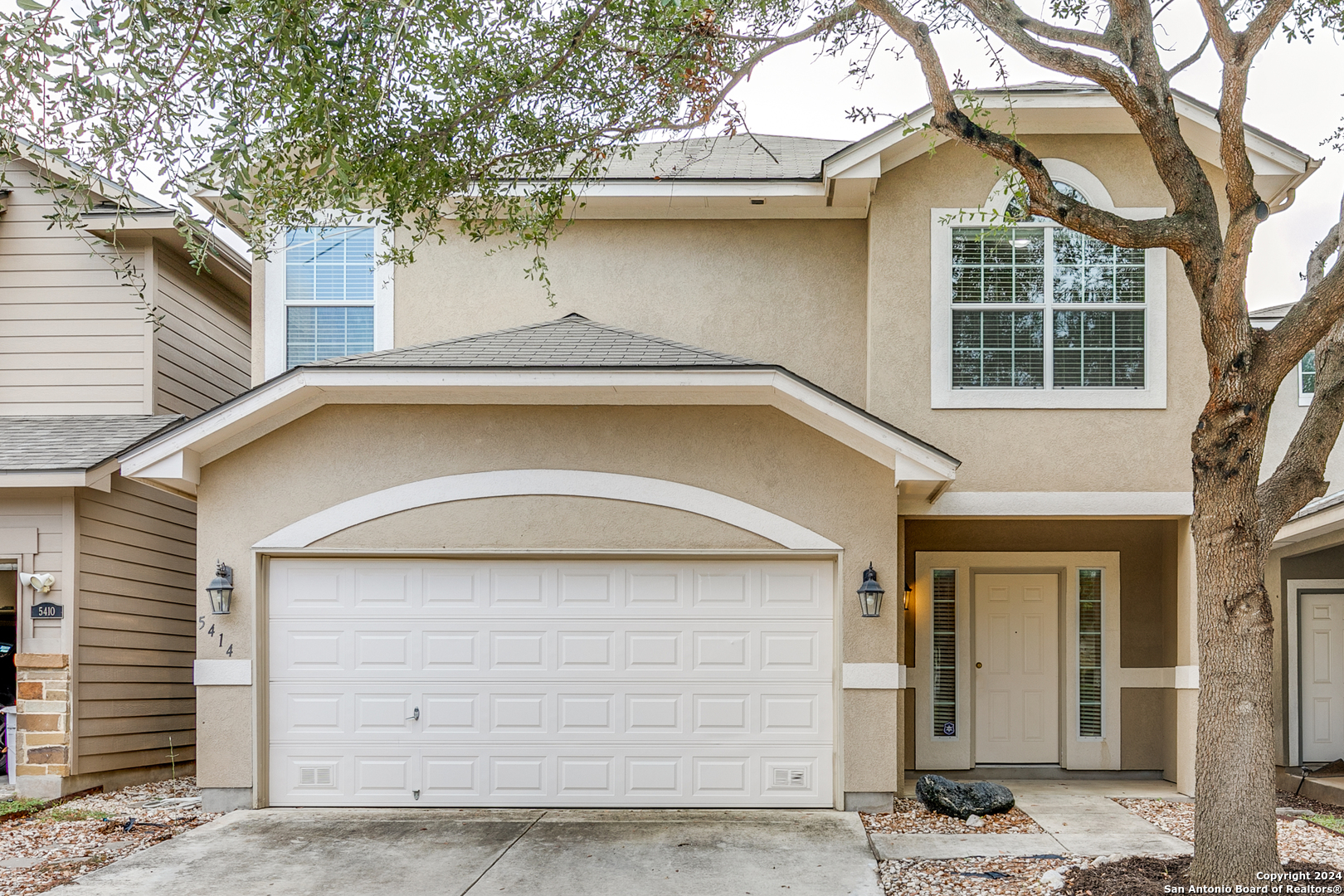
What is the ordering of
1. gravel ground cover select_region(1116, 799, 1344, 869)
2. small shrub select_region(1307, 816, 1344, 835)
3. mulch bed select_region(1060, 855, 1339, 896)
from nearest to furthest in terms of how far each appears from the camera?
mulch bed select_region(1060, 855, 1339, 896) < gravel ground cover select_region(1116, 799, 1344, 869) < small shrub select_region(1307, 816, 1344, 835)

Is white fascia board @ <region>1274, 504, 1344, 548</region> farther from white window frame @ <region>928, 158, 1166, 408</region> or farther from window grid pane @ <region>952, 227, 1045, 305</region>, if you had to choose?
window grid pane @ <region>952, 227, 1045, 305</region>

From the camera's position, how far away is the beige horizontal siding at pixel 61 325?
10.6m

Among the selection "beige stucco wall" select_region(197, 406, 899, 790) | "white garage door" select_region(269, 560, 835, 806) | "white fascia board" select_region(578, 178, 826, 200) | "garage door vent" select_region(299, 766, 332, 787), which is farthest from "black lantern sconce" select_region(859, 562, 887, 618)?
"garage door vent" select_region(299, 766, 332, 787)

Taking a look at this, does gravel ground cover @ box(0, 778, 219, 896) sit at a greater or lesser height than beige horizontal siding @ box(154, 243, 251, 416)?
lesser

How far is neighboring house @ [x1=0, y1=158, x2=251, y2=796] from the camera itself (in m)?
9.20

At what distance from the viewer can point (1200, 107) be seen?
29.6 ft

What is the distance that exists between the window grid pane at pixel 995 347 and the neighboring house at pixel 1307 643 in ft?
8.71

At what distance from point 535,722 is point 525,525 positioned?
1.63 metres

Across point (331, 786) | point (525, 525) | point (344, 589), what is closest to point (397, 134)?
point (525, 525)

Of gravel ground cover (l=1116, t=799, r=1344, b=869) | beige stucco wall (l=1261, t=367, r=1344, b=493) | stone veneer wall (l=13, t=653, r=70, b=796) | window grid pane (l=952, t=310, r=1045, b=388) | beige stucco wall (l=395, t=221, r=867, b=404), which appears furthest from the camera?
beige stucco wall (l=395, t=221, r=867, b=404)

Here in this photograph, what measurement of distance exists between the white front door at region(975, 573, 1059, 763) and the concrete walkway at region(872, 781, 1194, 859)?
1.47 metres

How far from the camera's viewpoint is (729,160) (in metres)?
11.0

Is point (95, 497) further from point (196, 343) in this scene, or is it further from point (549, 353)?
point (549, 353)

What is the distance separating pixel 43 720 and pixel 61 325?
418cm
